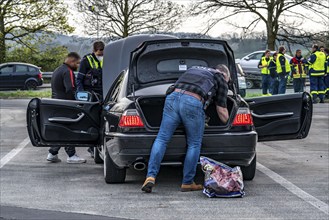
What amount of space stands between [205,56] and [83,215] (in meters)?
3.22

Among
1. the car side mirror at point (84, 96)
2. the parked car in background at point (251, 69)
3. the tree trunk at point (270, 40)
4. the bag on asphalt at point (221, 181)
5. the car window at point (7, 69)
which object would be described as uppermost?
the car side mirror at point (84, 96)

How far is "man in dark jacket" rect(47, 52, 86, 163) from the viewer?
1056cm

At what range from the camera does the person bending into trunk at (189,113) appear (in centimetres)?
787

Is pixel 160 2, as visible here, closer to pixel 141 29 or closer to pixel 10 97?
pixel 141 29

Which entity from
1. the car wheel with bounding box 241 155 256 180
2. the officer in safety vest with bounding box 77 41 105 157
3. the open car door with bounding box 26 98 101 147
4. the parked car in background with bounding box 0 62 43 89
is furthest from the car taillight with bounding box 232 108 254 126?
the parked car in background with bounding box 0 62 43 89

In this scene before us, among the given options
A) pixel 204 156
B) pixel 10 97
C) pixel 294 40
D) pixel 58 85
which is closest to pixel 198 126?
pixel 204 156

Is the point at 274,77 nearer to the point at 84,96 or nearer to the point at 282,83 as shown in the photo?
the point at 282,83

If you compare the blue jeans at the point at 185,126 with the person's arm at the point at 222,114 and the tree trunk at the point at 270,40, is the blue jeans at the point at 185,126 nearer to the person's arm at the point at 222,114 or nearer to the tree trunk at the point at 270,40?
the person's arm at the point at 222,114

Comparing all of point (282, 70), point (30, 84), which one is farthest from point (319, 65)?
point (30, 84)

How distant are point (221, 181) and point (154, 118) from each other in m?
1.33

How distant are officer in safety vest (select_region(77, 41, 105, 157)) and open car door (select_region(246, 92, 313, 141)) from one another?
3088 mm

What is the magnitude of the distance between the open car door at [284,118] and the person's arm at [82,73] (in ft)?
10.4

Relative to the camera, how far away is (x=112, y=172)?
28.1 ft

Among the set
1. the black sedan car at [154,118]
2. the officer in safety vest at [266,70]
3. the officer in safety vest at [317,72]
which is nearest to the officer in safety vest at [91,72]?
the black sedan car at [154,118]
